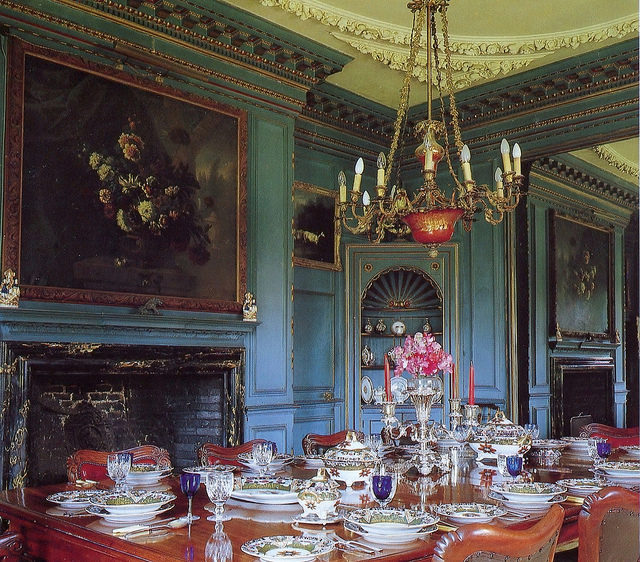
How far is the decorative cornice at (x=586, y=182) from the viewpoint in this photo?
7441mm

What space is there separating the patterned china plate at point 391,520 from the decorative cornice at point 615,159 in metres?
6.25

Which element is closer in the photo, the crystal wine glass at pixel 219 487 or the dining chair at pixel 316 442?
the crystal wine glass at pixel 219 487

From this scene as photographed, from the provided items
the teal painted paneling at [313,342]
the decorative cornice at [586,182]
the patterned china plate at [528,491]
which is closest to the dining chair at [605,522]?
the patterned china plate at [528,491]

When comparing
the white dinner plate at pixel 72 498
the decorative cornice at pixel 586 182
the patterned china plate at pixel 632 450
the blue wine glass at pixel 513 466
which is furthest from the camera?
the decorative cornice at pixel 586 182

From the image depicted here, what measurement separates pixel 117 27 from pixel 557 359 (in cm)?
524

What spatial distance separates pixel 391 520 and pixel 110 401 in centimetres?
256

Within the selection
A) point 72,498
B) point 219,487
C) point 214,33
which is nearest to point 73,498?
point 72,498

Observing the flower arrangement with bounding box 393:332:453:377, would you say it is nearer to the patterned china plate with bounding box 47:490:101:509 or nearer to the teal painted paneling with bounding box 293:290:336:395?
the patterned china plate with bounding box 47:490:101:509

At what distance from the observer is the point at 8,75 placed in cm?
382

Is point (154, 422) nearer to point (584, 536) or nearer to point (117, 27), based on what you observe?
point (117, 27)

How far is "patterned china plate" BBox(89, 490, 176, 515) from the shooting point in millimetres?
2234

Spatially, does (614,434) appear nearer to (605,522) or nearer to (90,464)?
(605,522)

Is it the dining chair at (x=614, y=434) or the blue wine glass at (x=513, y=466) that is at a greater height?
the blue wine glass at (x=513, y=466)

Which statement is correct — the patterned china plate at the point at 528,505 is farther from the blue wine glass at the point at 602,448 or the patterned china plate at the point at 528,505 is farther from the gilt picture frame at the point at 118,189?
the gilt picture frame at the point at 118,189
